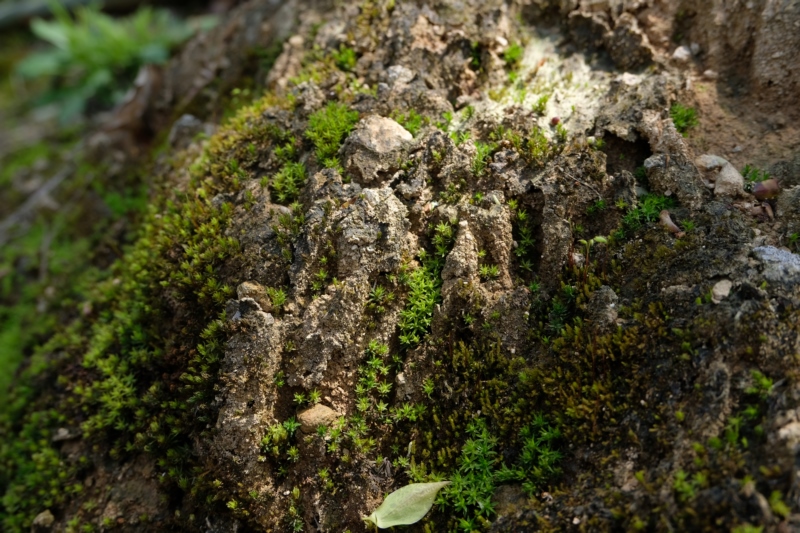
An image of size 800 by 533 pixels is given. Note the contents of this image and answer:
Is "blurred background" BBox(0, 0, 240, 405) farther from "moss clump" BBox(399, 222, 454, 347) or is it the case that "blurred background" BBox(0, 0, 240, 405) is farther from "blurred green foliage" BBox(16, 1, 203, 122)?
"moss clump" BBox(399, 222, 454, 347)

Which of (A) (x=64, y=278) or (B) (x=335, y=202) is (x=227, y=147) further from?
(A) (x=64, y=278)

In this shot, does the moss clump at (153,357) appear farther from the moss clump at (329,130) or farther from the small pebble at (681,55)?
the small pebble at (681,55)

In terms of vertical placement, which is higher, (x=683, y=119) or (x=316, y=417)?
(x=683, y=119)

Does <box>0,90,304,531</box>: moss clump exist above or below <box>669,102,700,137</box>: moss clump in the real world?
below

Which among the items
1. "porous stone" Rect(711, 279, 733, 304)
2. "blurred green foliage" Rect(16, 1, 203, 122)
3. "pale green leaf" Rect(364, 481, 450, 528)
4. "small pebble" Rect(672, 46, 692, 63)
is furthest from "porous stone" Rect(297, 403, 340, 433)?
"blurred green foliage" Rect(16, 1, 203, 122)

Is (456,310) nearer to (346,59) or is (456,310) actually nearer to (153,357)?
(153,357)

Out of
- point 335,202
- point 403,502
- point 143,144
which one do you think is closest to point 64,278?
point 143,144

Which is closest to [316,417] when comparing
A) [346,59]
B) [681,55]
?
[346,59]
